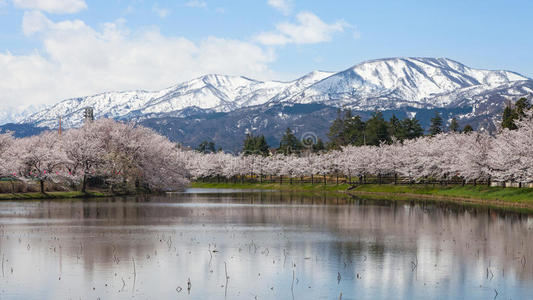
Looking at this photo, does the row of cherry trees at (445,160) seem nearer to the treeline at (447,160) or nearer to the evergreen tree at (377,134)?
the treeline at (447,160)

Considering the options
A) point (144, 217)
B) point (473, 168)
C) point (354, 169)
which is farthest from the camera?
point (354, 169)

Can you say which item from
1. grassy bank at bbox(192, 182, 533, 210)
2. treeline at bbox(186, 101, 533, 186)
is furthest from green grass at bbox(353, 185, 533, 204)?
treeline at bbox(186, 101, 533, 186)

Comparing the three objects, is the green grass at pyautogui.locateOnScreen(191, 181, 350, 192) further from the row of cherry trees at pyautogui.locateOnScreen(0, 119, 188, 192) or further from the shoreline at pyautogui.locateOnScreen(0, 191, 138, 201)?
the shoreline at pyautogui.locateOnScreen(0, 191, 138, 201)

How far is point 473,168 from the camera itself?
93125 mm

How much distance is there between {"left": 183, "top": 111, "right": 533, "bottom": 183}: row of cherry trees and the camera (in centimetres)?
7894

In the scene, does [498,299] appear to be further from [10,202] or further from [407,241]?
[10,202]

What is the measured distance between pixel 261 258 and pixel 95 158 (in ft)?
223

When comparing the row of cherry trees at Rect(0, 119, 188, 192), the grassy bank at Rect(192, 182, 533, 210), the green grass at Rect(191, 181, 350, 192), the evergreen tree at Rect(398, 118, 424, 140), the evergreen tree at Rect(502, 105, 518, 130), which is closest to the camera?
the grassy bank at Rect(192, 182, 533, 210)

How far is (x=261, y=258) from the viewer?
109 feet

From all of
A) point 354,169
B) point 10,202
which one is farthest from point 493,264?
point 354,169

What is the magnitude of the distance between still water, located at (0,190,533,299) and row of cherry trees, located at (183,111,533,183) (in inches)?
1006

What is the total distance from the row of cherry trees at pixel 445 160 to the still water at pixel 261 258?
25.6 m

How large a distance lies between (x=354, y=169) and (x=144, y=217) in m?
90.4

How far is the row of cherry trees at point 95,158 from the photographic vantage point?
87000 millimetres
